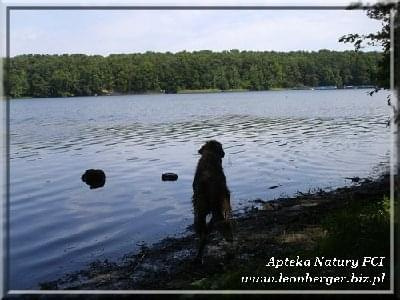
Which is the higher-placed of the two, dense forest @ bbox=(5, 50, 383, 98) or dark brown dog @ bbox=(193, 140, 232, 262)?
dense forest @ bbox=(5, 50, 383, 98)

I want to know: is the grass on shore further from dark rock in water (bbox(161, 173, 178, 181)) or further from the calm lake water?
dark rock in water (bbox(161, 173, 178, 181))

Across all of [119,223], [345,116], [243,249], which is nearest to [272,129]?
[345,116]

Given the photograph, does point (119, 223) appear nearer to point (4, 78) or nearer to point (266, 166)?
point (4, 78)

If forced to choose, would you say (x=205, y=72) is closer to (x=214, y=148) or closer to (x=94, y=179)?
(x=94, y=179)

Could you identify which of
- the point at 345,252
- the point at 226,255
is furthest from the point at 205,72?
the point at 345,252

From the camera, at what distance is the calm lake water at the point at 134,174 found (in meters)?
12.8

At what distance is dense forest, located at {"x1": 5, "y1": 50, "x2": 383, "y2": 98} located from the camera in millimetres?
12703

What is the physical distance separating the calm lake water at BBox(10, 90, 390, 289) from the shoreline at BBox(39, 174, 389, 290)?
112 centimetres

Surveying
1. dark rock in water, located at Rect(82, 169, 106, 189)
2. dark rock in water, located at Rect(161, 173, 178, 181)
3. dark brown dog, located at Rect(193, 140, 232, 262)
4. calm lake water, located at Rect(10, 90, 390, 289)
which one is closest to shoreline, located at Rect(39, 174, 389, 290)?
dark brown dog, located at Rect(193, 140, 232, 262)

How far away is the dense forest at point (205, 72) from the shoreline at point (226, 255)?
13.4 ft

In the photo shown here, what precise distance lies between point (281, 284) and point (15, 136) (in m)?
38.4

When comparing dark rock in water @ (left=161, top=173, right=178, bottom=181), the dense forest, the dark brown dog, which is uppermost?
the dense forest

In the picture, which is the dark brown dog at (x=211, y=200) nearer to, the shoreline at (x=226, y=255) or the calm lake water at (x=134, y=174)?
the shoreline at (x=226, y=255)

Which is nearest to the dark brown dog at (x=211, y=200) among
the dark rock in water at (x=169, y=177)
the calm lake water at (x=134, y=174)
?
the calm lake water at (x=134, y=174)
